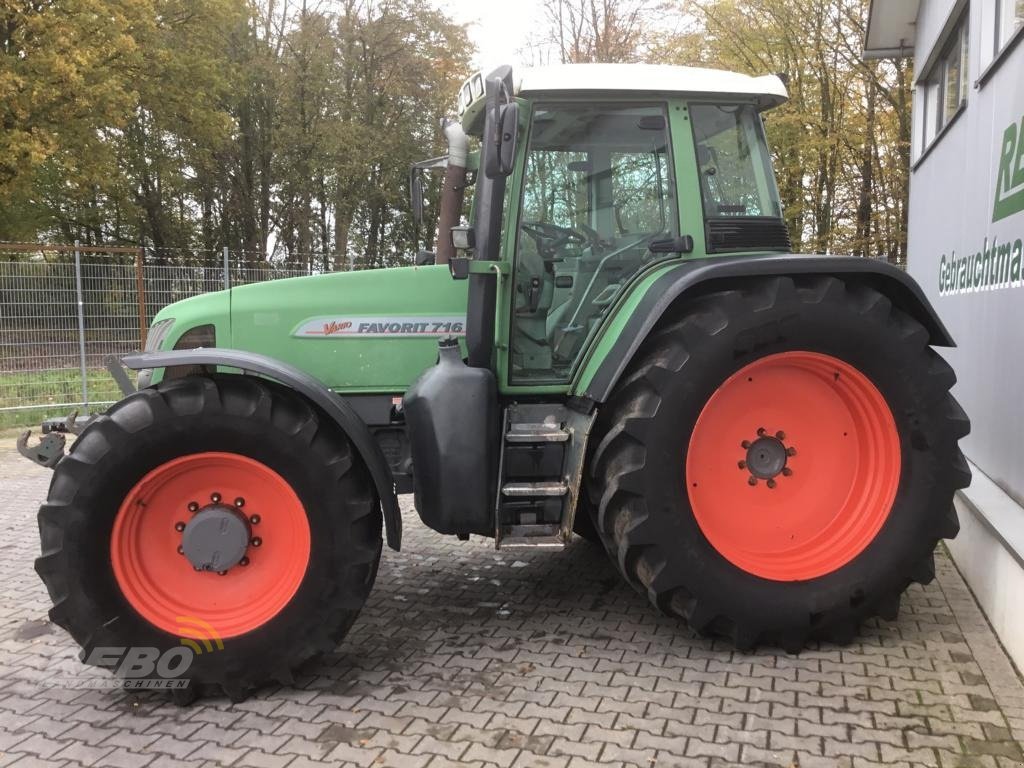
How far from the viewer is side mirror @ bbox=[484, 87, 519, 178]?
3.14 metres

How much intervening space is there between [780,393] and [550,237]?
1.23 meters

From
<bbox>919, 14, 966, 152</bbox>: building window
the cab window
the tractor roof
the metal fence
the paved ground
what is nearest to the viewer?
the paved ground

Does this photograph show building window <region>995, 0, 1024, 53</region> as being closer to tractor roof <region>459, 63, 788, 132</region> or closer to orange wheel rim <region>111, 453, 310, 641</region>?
tractor roof <region>459, 63, 788, 132</region>

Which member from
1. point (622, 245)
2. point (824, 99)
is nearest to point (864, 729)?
point (622, 245)

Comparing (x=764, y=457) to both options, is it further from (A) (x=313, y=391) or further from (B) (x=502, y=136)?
(A) (x=313, y=391)

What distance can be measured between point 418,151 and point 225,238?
742 centimetres

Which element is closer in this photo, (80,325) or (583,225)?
(583,225)

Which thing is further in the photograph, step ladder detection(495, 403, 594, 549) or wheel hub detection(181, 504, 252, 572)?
step ladder detection(495, 403, 594, 549)

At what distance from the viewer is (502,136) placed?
10.4 feet

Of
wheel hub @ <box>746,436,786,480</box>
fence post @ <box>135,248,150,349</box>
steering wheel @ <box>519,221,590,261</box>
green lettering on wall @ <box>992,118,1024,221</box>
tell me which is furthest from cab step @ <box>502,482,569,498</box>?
fence post @ <box>135,248,150,349</box>

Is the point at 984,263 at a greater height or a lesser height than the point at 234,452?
greater

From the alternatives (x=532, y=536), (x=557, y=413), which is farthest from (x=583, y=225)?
(x=532, y=536)

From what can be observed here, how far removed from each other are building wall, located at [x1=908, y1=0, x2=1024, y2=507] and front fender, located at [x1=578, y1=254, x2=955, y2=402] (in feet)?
3.29

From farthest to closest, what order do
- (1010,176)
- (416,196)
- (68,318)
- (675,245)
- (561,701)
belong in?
(68,318), (1010,176), (416,196), (675,245), (561,701)
